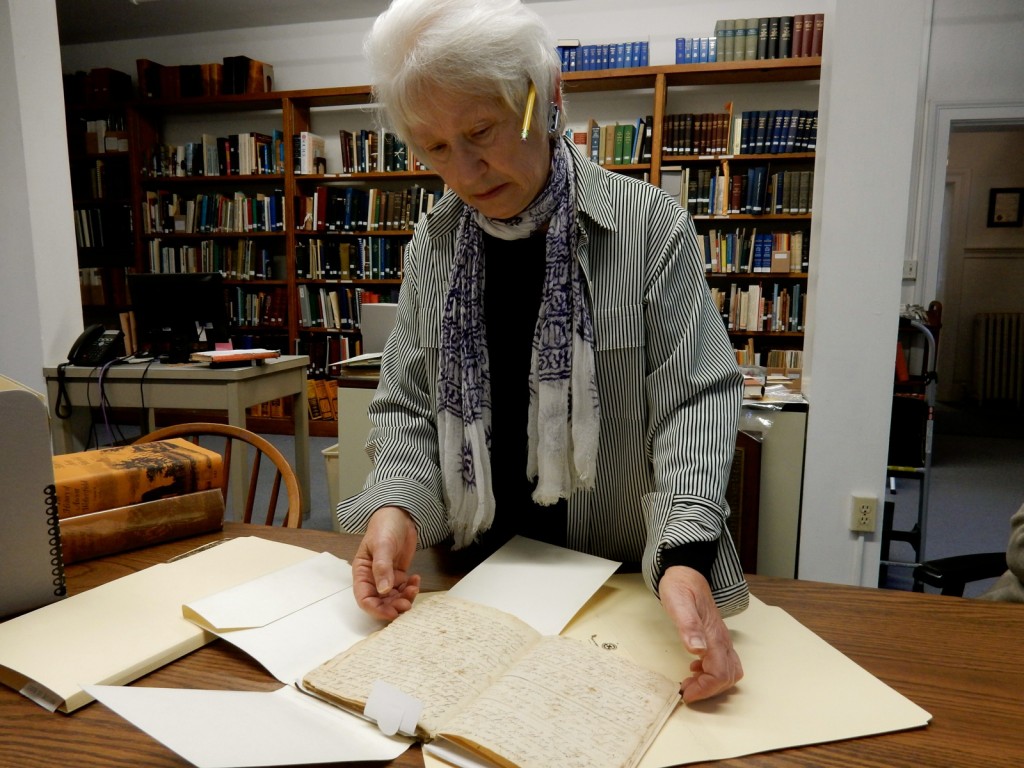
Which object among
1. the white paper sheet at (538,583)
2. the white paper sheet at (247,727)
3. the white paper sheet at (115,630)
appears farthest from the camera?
the white paper sheet at (538,583)

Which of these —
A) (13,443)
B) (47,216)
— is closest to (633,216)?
(13,443)

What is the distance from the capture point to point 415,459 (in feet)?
2.99

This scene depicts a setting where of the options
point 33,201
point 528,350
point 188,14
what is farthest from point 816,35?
point 188,14

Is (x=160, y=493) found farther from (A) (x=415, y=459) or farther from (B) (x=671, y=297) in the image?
(B) (x=671, y=297)

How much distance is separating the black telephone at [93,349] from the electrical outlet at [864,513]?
2825 millimetres

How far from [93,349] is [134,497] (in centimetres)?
230

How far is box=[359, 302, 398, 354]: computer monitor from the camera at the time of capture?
105 inches

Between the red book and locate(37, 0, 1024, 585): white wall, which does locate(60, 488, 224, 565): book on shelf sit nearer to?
locate(37, 0, 1024, 585): white wall

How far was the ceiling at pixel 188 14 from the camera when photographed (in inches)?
174

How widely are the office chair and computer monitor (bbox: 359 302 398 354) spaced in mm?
2023

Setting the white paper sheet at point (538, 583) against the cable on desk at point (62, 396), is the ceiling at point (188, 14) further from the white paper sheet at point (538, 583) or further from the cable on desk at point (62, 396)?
the white paper sheet at point (538, 583)

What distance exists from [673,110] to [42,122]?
10.9 ft

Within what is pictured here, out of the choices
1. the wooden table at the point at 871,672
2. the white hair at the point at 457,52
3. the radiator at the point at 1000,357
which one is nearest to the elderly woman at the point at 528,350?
the white hair at the point at 457,52

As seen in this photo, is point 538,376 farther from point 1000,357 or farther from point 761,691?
point 1000,357
